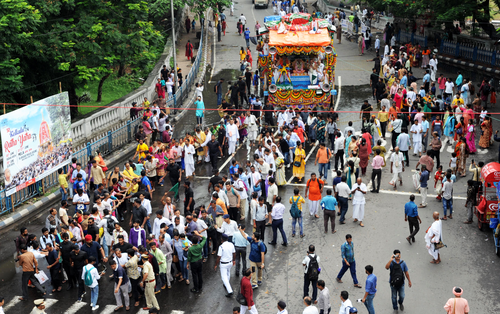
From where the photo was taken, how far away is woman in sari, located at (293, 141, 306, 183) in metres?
19.1

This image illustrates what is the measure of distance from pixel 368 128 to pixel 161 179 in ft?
25.5

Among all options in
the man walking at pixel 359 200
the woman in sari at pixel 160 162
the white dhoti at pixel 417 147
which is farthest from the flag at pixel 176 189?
the white dhoti at pixel 417 147

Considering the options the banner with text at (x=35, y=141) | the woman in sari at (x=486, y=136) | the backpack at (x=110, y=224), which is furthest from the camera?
the woman in sari at (x=486, y=136)

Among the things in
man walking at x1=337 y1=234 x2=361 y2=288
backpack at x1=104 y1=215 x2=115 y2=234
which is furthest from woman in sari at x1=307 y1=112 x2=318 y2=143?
backpack at x1=104 y1=215 x2=115 y2=234

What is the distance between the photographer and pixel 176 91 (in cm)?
2925

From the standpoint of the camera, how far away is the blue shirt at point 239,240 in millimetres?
13602

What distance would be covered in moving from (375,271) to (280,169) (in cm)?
568

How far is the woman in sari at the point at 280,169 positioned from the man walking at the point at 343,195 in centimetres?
267

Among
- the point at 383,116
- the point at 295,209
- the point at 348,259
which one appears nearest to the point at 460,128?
the point at 383,116

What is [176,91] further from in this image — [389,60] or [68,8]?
[389,60]

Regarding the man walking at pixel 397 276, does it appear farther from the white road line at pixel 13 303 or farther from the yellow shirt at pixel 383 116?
the yellow shirt at pixel 383 116

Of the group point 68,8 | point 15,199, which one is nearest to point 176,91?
point 68,8

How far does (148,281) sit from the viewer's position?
1257 cm

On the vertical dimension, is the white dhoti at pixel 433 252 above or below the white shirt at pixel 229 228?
below
